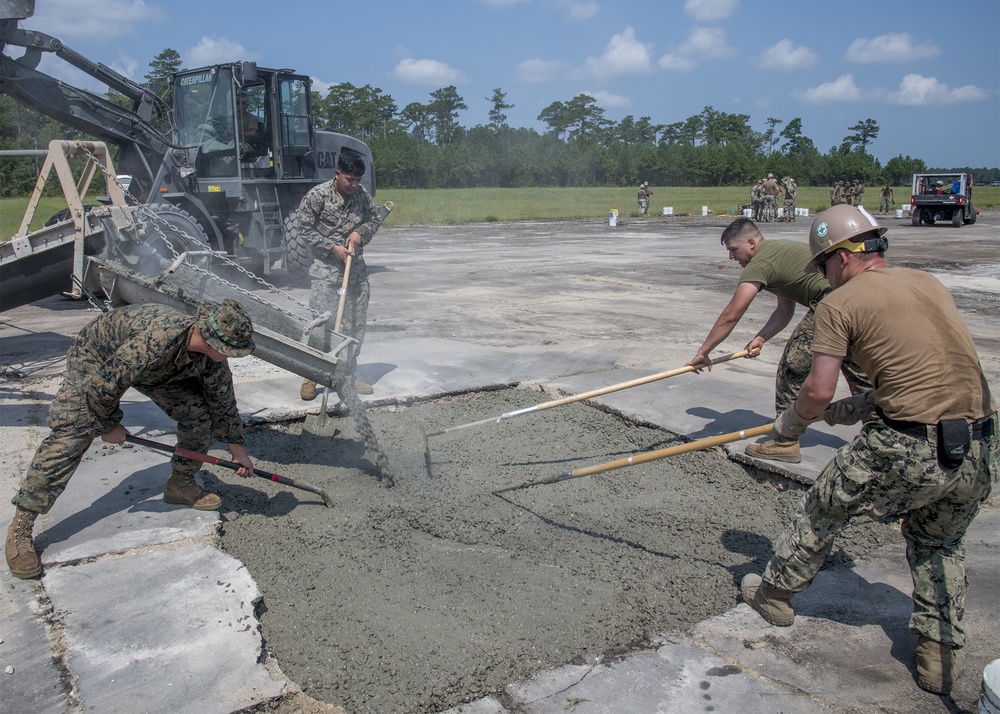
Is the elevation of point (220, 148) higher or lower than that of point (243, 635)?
higher

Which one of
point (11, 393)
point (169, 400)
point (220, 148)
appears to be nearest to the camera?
point (169, 400)

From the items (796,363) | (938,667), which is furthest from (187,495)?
(796,363)

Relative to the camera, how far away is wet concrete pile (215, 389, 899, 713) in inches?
114

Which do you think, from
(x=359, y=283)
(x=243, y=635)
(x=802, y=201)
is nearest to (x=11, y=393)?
(x=359, y=283)

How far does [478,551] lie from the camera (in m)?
3.70

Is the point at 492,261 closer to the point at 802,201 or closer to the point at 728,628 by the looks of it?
the point at 728,628

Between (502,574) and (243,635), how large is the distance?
1.14 meters

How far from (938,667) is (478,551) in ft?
6.35

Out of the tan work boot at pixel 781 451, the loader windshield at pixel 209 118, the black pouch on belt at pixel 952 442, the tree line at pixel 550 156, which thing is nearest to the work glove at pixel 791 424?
the black pouch on belt at pixel 952 442

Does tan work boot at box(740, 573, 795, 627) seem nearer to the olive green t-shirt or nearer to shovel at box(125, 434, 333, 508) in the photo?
the olive green t-shirt

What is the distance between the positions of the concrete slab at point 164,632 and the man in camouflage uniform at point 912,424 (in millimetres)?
2140

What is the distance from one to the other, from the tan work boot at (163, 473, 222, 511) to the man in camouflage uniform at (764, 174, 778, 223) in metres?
26.6

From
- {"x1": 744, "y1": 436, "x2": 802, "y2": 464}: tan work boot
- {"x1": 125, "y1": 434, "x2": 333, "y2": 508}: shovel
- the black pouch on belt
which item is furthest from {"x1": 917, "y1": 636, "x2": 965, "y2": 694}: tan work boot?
{"x1": 125, "y1": 434, "x2": 333, "y2": 508}: shovel

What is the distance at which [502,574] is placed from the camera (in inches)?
137
